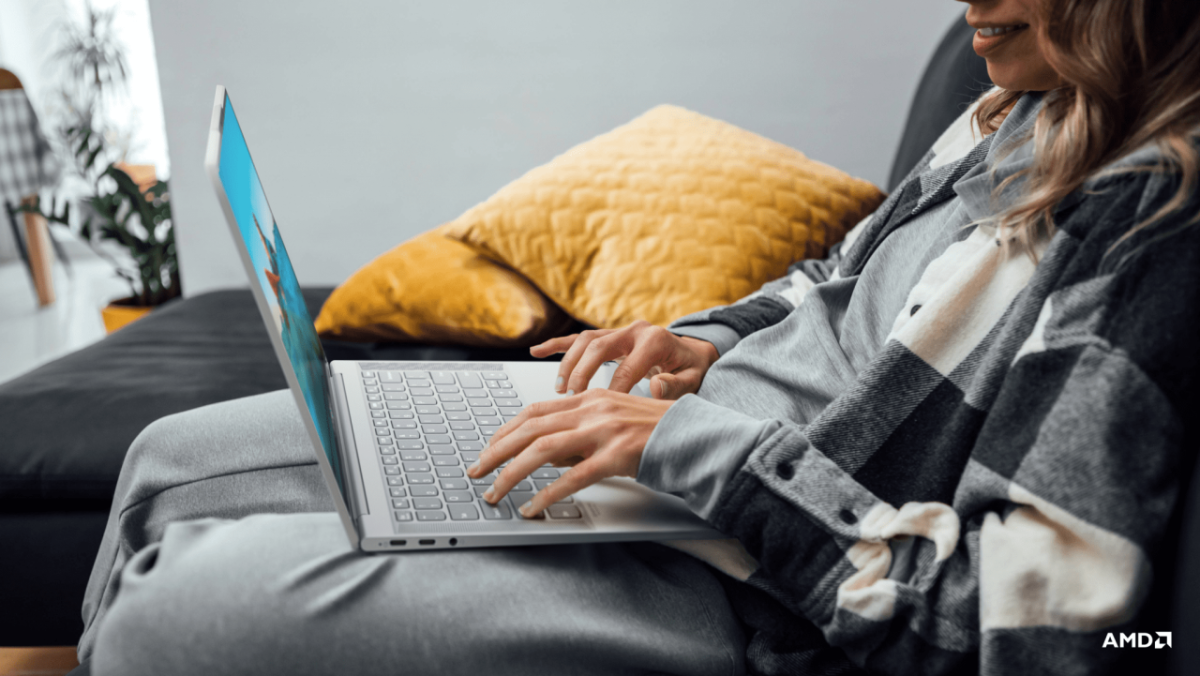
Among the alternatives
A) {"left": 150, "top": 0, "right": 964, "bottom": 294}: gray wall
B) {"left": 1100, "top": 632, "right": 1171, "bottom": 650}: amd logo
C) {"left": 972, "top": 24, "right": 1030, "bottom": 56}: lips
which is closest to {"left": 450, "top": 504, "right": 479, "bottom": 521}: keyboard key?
{"left": 1100, "top": 632, "right": 1171, "bottom": 650}: amd logo

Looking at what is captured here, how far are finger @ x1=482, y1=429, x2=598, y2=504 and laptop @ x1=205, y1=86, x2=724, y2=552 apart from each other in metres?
0.02

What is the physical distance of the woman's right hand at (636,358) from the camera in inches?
28.9

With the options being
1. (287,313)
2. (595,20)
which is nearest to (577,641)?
(287,313)

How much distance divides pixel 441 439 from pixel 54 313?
3.00 meters

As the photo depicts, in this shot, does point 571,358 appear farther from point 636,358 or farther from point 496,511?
point 496,511

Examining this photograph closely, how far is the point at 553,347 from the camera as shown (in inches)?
31.6

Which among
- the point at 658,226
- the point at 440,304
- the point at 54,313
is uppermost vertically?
the point at 658,226

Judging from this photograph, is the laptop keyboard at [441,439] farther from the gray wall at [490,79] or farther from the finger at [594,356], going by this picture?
the gray wall at [490,79]

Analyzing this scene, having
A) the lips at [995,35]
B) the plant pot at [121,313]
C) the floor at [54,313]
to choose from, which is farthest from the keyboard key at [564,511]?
the floor at [54,313]

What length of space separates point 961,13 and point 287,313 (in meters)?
1.55

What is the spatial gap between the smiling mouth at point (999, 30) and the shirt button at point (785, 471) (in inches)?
14.8

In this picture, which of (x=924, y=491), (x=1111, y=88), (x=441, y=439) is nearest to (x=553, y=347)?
(x=441, y=439)

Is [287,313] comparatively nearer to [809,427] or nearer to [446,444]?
[446,444]

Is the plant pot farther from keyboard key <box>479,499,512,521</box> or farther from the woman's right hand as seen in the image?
keyboard key <box>479,499,512,521</box>
